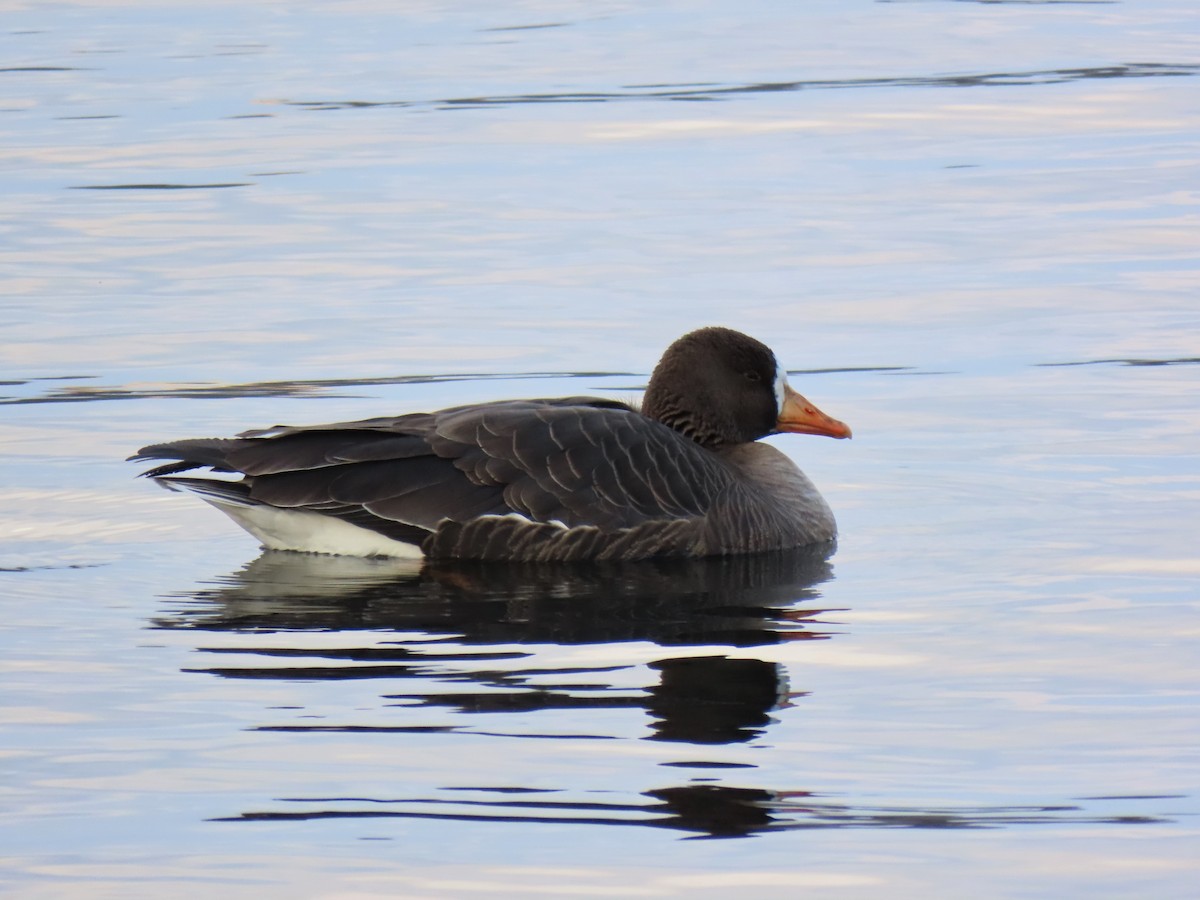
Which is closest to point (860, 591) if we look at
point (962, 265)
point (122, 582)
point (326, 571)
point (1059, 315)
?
→ point (326, 571)

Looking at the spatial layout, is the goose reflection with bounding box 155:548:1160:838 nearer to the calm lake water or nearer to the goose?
the calm lake water

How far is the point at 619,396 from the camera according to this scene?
13531 millimetres

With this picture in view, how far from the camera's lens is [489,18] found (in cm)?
3080

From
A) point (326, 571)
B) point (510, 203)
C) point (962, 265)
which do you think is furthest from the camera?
point (510, 203)

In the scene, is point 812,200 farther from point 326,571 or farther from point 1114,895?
point 1114,895

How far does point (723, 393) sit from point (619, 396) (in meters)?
1.92

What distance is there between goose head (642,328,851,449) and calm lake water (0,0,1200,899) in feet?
1.76

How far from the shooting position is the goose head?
11.6 metres

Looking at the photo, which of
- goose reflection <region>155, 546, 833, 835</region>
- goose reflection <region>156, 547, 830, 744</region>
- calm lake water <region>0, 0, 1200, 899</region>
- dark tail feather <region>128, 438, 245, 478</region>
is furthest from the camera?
dark tail feather <region>128, 438, 245, 478</region>

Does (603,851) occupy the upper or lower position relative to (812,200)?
lower

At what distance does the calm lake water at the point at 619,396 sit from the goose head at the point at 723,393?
535 mm

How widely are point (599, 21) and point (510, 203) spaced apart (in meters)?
12.1

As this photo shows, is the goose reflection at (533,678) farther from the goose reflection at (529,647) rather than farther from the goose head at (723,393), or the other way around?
the goose head at (723,393)

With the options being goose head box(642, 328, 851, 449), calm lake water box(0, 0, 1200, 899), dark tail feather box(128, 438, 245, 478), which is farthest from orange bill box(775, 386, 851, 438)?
dark tail feather box(128, 438, 245, 478)
